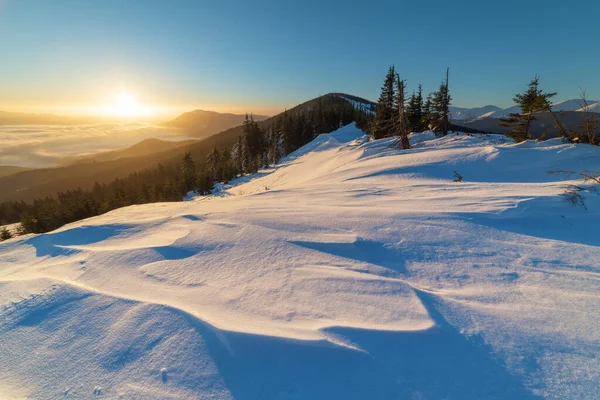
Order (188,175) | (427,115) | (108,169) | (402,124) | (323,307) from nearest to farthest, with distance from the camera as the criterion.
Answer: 1. (323,307)
2. (402,124)
3. (427,115)
4. (188,175)
5. (108,169)

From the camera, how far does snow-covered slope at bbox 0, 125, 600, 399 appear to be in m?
1.66

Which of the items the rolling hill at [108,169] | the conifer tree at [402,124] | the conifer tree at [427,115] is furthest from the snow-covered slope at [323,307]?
the rolling hill at [108,169]

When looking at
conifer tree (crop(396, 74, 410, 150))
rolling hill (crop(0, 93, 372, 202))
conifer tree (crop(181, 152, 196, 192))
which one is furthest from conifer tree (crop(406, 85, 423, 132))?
rolling hill (crop(0, 93, 372, 202))

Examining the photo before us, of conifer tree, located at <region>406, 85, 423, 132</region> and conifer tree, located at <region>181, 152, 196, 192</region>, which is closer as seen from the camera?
conifer tree, located at <region>406, 85, 423, 132</region>

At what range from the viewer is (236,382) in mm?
1672

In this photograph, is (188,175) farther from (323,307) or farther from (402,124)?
(323,307)

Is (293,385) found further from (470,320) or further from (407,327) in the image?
(470,320)

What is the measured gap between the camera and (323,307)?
89.5 inches

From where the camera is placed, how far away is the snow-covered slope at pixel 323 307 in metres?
1.66

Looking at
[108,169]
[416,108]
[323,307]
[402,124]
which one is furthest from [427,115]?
[108,169]

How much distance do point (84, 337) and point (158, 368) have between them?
0.94 metres

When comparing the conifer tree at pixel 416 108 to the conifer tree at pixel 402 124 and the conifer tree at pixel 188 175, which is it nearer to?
the conifer tree at pixel 402 124

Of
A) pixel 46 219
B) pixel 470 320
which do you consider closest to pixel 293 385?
pixel 470 320

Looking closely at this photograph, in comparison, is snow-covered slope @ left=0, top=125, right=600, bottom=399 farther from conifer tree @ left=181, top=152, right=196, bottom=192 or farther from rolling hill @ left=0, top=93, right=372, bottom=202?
rolling hill @ left=0, top=93, right=372, bottom=202
